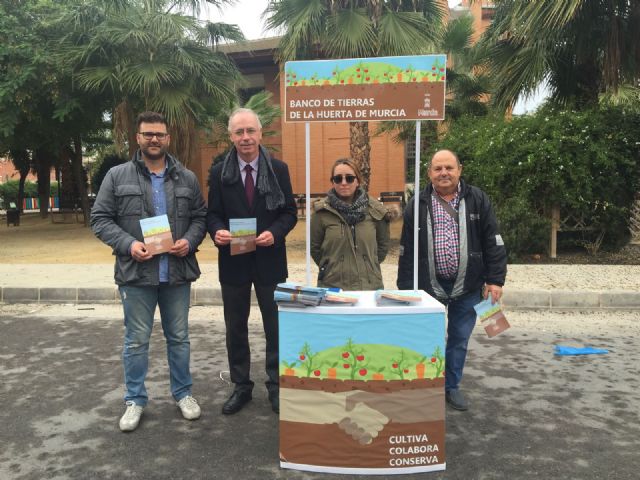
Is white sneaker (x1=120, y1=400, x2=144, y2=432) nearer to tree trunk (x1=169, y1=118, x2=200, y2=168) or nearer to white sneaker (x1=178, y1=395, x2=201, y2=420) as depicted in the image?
white sneaker (x1=178, y1=395, x2=201, y2=420)

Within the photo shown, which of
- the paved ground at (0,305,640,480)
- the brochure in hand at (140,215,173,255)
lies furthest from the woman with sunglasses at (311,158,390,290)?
the paved ground at (0,305,640,480)

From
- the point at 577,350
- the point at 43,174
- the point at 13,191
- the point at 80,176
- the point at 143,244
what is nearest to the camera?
the point at 143,244

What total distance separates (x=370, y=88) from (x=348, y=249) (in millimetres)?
1045

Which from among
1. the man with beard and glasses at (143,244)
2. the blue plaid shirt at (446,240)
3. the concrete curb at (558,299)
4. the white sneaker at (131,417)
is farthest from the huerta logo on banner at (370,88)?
the concrete curb at (558,299)

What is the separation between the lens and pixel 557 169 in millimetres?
9266

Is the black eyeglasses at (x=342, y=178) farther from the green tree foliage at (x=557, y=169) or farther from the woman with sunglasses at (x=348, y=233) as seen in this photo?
the green tree foliage at (x=557, y=169)

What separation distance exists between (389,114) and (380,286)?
1.14 meters

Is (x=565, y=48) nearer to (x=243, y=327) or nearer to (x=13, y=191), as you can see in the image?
(x=243, y=327)

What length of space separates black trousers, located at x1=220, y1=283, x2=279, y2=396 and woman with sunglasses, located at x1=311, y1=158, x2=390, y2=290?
0.44 metres

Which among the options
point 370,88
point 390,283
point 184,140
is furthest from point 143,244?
point 184,140

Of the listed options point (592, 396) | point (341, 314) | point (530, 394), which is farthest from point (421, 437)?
point (592, 396)

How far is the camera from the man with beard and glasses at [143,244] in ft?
10.9

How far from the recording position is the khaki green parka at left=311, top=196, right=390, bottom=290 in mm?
3484

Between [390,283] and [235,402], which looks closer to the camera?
[235,402]
